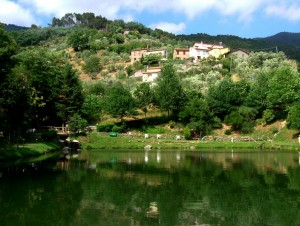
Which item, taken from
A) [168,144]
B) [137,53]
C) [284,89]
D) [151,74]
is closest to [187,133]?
[168,144]

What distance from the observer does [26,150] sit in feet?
178

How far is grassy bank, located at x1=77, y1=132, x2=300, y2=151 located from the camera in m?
70.1

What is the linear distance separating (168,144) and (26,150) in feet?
87.6

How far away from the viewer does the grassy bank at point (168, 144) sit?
70.1 meters

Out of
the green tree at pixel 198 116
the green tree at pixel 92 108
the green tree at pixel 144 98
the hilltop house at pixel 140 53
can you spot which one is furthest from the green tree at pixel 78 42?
the green tree at pixel 198 116

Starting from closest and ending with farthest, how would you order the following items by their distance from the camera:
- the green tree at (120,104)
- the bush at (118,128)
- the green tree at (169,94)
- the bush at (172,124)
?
1. the bush at (118,128)
2. the green tree at (120,104)
3. the green tree at (169,94)
4. the bush at (172,124)

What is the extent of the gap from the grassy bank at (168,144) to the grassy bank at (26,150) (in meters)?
8.43

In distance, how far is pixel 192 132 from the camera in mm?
80562

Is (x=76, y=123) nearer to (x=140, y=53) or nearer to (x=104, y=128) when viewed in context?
(x=104, y=128)

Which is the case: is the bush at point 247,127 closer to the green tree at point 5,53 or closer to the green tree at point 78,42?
the green tree at point 5,53

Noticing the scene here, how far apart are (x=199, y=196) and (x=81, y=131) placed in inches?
2017

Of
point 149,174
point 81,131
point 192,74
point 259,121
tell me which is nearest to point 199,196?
point 149,174

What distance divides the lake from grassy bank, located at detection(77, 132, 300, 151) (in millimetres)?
27225

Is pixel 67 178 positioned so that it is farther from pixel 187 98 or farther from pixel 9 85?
pixel 187 98
